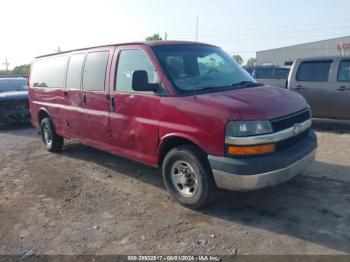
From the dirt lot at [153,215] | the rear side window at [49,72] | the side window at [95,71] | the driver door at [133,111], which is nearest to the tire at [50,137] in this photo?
the rear side window at [49,72]

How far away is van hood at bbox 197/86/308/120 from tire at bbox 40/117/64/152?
171 inches

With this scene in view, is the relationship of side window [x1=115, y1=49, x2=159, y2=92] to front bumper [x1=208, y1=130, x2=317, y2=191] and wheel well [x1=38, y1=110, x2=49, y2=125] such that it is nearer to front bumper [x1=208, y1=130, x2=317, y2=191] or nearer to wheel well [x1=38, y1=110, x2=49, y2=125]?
front bumper [x1=208, y1=130, x2=317, y2=191]

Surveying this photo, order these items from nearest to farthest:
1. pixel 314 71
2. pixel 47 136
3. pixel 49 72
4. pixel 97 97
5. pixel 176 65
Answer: pixel 176 65
pixel 97 97
pixel 49 72
pixel 47 136
pixel 314 71

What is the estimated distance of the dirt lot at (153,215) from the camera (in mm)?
3629

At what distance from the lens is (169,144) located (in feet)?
15.1

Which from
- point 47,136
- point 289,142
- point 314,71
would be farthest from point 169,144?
point 314,71

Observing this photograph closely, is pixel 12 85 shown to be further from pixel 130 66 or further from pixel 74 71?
pixel 130 66

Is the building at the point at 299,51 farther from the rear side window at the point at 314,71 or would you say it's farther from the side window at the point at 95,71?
the side window at the point at 95,71

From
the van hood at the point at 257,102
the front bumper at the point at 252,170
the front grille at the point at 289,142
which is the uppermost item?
the van hood at the point at 257,102

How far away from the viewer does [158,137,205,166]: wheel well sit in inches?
173

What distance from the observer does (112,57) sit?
5383 mm

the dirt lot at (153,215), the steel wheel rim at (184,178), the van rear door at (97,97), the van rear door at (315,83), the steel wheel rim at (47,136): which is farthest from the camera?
the van rear door at (315,83)

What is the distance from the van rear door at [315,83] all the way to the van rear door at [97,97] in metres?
5.58

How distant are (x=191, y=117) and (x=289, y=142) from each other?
1.21 metres
